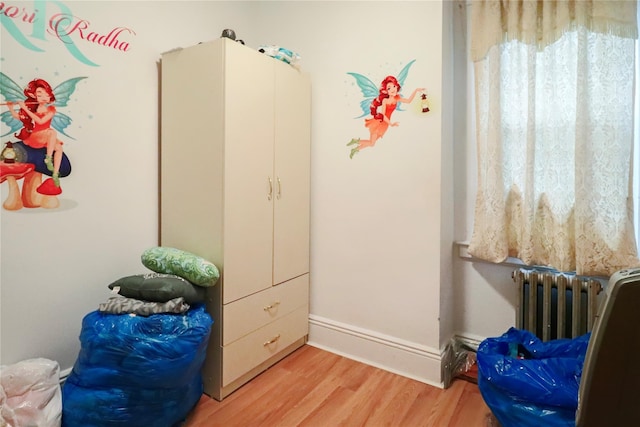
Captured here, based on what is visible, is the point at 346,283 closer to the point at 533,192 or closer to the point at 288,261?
the point at 288,261

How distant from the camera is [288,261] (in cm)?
219

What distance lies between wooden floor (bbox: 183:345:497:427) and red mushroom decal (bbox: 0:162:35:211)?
48.4 inches

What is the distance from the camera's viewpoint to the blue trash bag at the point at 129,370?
138 centimetres

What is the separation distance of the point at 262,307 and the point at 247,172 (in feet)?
2.55

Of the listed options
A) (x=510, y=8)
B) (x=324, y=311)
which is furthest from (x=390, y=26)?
(x=324, y=311)

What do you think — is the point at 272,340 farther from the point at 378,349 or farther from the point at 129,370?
the point at 129,370

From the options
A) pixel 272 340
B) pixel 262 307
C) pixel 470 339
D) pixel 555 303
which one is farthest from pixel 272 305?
pixel 555 303

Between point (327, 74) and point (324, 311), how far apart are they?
159 centimetres

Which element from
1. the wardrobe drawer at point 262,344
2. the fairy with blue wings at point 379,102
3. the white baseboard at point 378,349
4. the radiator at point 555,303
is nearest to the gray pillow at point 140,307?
the wardrobe drawer at point 262,344

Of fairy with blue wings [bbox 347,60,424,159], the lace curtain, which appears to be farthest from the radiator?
fairy with blue wings [bbox 347,60,424,159]

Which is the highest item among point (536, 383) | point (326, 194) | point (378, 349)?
point (326, 194)

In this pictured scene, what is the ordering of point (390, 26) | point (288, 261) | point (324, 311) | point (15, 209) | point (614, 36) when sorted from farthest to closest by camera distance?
1. point (324, 311)
2. point (288, 261)
3. point (390, 26)
4. point (614, 36)
5. point (15, 209)

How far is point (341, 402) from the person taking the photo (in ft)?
5.83

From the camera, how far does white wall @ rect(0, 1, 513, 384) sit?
1595mm
